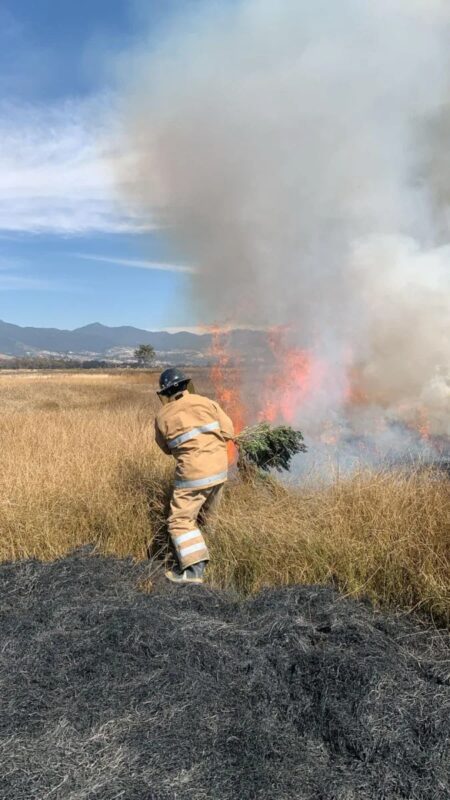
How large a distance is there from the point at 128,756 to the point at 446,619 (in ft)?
7.82

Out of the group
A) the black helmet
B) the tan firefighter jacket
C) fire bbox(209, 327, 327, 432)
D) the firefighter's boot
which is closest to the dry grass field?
the firefighter's boot

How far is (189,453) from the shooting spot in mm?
5098

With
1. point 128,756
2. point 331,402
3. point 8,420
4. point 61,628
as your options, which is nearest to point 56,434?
point 8,420

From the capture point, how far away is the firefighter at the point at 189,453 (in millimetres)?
4938

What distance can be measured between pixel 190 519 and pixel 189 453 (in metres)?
0.61

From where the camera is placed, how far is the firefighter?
4.94 meters

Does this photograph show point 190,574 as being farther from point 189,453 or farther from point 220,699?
point 220,699

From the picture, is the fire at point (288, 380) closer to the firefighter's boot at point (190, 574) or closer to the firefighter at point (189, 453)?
the firefighter at point (189, 453)

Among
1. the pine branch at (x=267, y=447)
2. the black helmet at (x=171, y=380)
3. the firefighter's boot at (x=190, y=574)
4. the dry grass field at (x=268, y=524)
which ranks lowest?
the firefighter's boot at (x=190, y=574)

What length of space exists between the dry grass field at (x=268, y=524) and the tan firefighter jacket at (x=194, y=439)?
0.56 meters

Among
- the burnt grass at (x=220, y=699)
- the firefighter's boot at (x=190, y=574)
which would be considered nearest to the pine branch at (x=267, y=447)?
the firefighter's boot at (x=190, y=574)

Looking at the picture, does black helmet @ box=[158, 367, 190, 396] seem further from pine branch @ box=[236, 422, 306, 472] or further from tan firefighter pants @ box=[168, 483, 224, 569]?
pine branch @ box=[236, 422, 306, 472]

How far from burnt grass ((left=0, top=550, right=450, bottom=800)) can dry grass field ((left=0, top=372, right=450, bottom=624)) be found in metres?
0.36

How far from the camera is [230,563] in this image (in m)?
4.99
